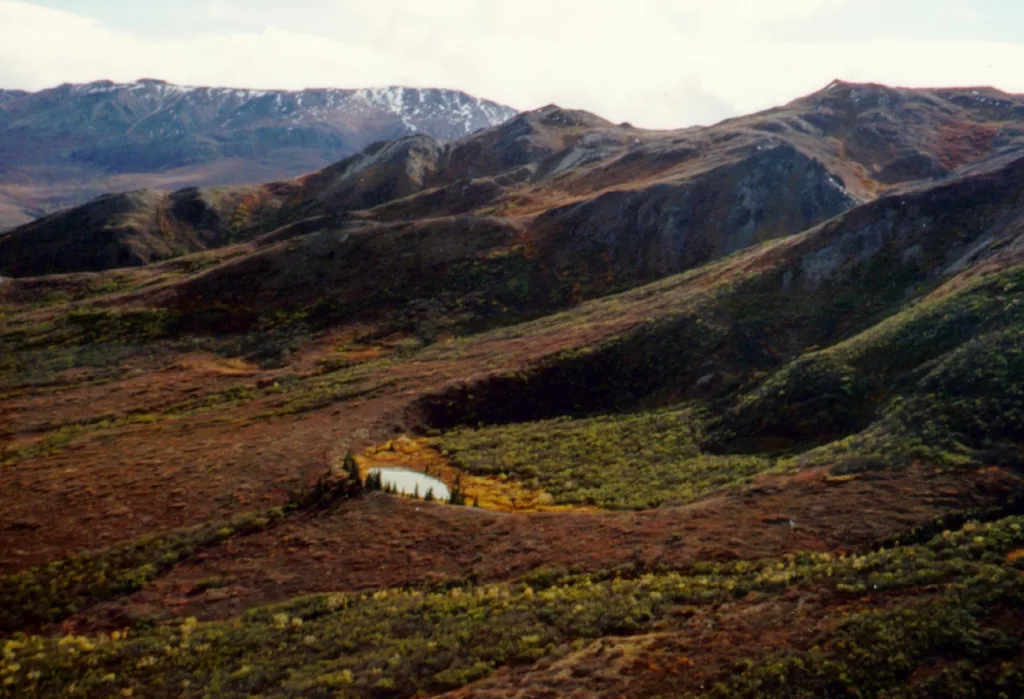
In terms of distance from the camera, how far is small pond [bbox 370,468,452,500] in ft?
110

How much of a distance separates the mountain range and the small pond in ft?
1.28

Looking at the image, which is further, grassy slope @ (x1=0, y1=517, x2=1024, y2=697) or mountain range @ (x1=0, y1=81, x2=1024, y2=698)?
mountain range @ (x1=0, y1=81, x2=1024, y2=698)

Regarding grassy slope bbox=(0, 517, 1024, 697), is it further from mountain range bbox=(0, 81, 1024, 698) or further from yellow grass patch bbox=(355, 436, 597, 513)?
yellow grass patch bbox=(355, 436, 597, 513)

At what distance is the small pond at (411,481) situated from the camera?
110 ft

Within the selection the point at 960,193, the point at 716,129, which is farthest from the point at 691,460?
the point at 716,129

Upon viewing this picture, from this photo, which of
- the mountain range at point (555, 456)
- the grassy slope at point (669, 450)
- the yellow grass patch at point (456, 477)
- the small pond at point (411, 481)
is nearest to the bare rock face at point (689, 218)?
the mountain range at point (555, 456)

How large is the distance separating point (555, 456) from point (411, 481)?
760 centimetres

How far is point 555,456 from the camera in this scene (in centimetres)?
3712

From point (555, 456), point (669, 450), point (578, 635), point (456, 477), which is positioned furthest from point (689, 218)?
point (578, 635)

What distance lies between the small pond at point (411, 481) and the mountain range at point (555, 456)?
1.28 feet

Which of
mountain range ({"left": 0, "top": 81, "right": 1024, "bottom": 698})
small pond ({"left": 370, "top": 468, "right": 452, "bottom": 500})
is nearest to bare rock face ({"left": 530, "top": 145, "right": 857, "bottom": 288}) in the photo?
mountain range ({"left": 0, "top": 81, "right": 1024, "bottom": 698})

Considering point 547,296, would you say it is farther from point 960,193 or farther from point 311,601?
point 311,601

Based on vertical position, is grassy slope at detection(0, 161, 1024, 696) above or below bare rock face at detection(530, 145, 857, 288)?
below

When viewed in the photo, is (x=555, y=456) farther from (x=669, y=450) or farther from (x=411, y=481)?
(x=411, y=481)
